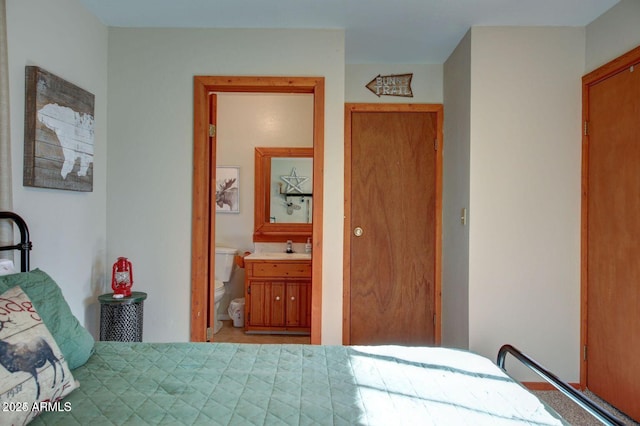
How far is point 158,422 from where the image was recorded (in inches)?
41.5

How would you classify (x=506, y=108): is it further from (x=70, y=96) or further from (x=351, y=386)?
(x=70, y=96)

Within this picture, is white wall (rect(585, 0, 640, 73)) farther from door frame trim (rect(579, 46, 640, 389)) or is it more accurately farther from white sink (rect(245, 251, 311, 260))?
white sink (rect(245, 251, 311, 260))

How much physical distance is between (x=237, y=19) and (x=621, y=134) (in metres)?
2.50

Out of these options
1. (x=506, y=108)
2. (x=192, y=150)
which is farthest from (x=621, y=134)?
(x=192, y=150)

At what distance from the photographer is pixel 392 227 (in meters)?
3.29

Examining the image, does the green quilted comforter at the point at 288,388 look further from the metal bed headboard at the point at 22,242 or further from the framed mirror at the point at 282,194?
the framed mirror at the point at 282,194

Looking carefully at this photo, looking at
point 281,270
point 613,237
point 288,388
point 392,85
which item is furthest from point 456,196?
point 288,388

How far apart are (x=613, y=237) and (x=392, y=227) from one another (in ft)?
4.93

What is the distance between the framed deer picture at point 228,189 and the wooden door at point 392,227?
1.51 metres

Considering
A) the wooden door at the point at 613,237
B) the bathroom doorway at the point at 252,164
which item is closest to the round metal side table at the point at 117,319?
the bathroom doorway at the point at 252,164

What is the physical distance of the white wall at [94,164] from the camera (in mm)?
1882

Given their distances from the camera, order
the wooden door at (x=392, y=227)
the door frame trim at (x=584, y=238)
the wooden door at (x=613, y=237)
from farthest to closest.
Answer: the wooden door at (x=392, y=227), the door frame trim at (x=584, y=238), the wooden door at (x=613, y=237)

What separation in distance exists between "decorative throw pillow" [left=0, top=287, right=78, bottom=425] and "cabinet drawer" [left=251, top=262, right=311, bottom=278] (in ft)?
8.31

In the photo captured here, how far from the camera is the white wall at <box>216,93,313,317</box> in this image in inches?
165
